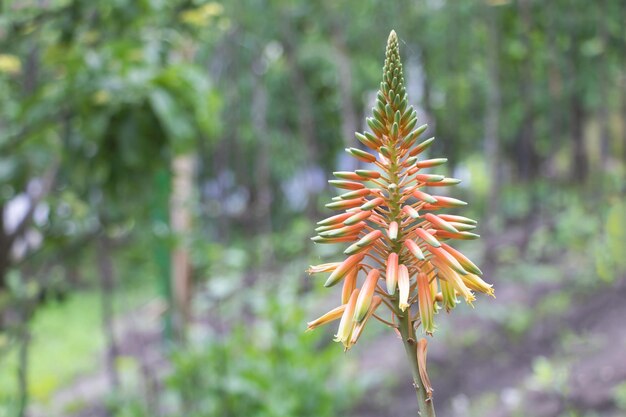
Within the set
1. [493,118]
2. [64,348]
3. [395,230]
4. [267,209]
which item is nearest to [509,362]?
[493,118]

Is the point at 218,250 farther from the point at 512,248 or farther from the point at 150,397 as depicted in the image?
the point at 512,248

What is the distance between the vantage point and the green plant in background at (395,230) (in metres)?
0.67

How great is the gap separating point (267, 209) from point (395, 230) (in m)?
5.76

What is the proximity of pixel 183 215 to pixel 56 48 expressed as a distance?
4685 millimetres

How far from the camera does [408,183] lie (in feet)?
2.35

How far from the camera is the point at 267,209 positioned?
6395 millimetres

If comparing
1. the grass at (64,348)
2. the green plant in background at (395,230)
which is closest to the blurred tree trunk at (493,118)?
the grass at (64,348)

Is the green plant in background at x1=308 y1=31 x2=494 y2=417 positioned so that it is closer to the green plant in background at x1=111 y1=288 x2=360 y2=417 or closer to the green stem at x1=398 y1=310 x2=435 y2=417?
the green stem at x1=398 y1=310 x2=435 y2=417

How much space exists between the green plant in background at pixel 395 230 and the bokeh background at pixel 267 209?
0.09 meters

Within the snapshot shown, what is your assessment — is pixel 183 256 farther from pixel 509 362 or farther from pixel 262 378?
pixel 509 362

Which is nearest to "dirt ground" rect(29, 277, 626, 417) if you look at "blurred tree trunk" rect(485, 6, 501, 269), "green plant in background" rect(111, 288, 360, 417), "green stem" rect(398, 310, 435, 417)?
"green plant in background" rect(111, 288, 360, 417)

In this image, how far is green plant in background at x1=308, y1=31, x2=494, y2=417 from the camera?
665 mm

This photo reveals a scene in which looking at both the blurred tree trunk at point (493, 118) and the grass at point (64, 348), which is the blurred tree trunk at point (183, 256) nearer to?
the grass at point (64, 348)

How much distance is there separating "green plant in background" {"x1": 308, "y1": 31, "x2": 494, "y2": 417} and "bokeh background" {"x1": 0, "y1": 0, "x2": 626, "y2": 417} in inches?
3.4
